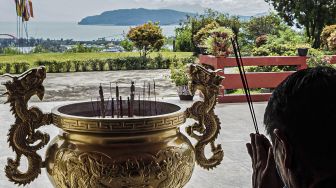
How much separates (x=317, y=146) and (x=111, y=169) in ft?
2.64

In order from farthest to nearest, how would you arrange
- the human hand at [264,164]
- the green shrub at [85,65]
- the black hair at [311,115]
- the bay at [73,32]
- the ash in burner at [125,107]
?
the bay at [73,32] → the green shrub at [85,65] → the ash in burner at [125,107] → the human hand at [264,164] → the black hair at [311,115]

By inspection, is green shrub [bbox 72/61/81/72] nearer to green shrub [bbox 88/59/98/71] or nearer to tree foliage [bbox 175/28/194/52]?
green shrub [bbox 88/59/98/71]

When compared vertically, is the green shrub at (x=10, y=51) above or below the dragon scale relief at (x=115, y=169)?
below

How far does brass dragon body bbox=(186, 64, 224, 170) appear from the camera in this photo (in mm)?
1559

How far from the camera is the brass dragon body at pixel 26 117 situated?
4.83 ft

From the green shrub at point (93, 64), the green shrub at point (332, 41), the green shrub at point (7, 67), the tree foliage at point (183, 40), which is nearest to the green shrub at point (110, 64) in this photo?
the green shrub at point (93, 64)

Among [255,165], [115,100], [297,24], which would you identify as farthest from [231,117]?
[297,24]

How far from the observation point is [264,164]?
2.53 feet

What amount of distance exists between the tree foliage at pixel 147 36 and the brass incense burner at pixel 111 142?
979 cm

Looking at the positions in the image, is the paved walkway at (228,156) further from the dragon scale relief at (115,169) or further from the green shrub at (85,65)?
the green shrub at (85,65)

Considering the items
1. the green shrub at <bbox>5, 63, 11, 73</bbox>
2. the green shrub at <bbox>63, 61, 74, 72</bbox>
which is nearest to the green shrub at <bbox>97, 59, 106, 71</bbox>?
the green shrub at <bbox>63, 61, 74, 72</bbox>

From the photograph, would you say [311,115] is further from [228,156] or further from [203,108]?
[228,156]

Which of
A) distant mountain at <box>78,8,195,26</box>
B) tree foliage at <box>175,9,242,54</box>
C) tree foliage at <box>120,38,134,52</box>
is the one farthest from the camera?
distant mountain at <box>78,8,195,26</box>

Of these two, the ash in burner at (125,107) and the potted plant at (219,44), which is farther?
the potted plant at (219,44)
